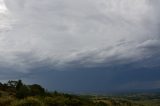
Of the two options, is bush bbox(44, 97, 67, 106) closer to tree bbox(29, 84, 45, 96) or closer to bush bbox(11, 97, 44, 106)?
bush bbox(11, 97, 44, 106)

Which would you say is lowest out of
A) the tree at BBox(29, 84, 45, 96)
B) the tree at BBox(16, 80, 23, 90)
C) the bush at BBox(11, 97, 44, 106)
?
the bush at BBox(11, 97, 44, 106)

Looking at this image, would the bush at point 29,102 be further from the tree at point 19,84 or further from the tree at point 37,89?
the tree at point 19,84

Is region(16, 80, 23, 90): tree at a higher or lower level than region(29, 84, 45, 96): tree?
higher

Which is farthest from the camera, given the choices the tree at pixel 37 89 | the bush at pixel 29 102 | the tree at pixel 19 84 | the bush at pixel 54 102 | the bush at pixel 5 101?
the tree at pixel 19 84

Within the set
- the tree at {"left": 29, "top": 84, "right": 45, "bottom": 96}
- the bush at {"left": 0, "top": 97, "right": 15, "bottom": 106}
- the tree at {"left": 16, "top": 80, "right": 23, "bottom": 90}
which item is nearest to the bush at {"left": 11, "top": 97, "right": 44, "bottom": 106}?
the bush at {"left": 0, "top": 97, "right": 15, "bottom": 106}

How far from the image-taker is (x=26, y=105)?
41.7 meters

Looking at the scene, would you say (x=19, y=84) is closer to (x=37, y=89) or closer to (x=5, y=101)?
(x=37, y=89)

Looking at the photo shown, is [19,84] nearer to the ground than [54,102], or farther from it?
farther from it

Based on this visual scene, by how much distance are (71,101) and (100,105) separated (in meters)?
6.80

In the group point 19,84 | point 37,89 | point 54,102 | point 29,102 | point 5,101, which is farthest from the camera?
point 19,84

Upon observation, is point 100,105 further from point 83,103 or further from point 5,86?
point 5,86

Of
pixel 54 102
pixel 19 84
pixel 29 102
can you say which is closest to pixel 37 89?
pixel 19 84

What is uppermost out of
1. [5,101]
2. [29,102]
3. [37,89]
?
[37,89]

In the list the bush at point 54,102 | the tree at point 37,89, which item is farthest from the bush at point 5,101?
the tree at point 37,89
